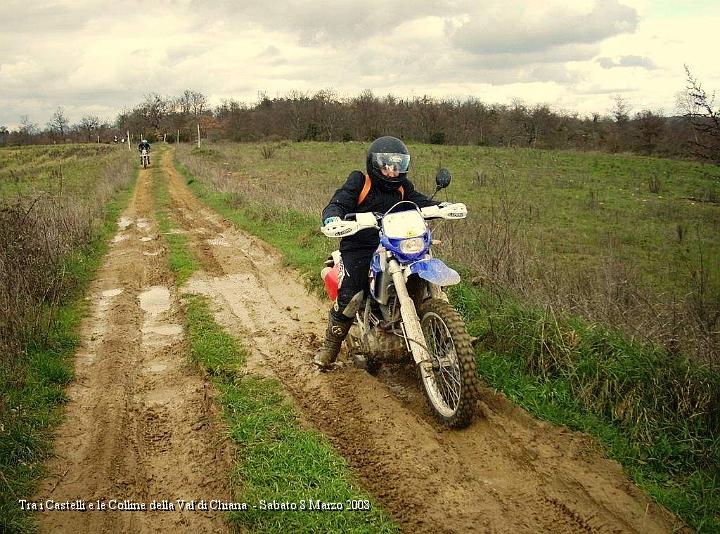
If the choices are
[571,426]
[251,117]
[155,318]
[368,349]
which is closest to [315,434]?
[368,349]

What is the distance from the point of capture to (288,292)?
8000 millimetres

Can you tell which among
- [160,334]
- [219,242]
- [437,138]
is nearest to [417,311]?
[160,334]

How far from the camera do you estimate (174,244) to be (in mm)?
11117

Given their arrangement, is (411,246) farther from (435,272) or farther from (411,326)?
(411,326)

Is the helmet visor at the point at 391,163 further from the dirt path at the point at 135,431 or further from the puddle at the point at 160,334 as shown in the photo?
the puddle at the point at 160,334

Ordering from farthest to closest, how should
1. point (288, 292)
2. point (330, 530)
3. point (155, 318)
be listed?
point (288, 292) < point (155, 318) < point (330, 530)

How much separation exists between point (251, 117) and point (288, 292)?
63607mm

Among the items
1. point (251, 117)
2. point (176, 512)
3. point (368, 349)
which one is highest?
point (251, 117)

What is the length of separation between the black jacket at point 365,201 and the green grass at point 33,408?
2876 millimetres

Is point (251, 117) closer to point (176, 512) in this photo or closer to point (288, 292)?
point (288, 292)

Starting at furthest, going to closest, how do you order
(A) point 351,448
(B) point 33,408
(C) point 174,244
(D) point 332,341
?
(C) point 174,244 < (D) point 332,341 < (B) point 33,408 < (A) point 351,448

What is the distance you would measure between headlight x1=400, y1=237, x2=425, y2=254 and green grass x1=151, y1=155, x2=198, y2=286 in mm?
5094

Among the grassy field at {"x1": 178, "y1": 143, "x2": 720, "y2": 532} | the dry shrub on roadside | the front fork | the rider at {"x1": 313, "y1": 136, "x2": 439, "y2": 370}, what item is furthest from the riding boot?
the dry shrub on roadside

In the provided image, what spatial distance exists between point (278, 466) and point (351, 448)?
56cm
